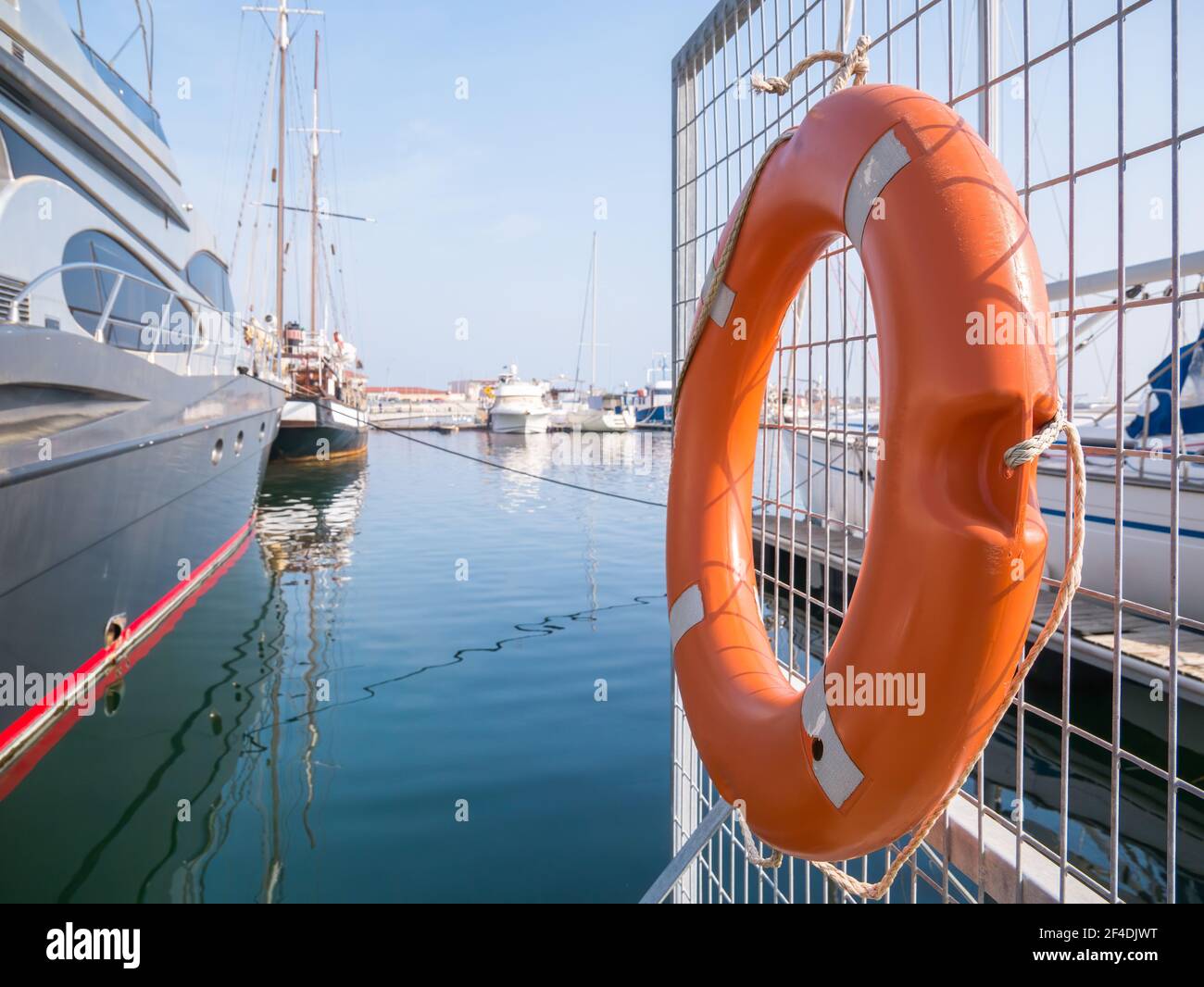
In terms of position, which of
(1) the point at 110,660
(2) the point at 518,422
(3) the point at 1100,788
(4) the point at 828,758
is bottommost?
(3) the point at 1100,788

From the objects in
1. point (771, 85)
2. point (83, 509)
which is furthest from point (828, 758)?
point (83, 509)

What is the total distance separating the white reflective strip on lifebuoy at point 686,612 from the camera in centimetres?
164

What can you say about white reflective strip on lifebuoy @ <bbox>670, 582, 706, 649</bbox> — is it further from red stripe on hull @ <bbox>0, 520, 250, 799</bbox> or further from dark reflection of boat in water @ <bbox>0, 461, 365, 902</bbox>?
red stripe on hull @ <bbox>0, 520, 250, 799</bbox>

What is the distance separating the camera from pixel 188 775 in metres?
3.79

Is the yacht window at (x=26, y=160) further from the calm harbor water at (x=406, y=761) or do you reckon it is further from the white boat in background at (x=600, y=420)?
the white boat in background at (x=600, y=420)

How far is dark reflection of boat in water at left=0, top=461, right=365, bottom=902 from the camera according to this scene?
297 centimetres

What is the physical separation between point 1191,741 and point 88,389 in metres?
5.76

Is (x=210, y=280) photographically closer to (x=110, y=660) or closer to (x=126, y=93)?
(x=126, y=93)

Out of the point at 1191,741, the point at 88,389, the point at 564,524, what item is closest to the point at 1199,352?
the point at 1191,741

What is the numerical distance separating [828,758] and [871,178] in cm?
81

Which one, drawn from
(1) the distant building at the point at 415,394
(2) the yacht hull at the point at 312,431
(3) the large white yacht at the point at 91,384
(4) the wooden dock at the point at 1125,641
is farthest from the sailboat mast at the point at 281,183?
(1) the distant building at the point at 415,394

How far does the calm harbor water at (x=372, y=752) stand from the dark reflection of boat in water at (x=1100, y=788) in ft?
4.05

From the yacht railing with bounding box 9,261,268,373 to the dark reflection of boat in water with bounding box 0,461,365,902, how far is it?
2.03 metres

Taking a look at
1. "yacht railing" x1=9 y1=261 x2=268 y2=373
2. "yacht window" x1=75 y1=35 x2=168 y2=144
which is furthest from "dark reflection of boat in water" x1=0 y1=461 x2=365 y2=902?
"yacht window" x1=75 y1=35 x2=168 y2=144
